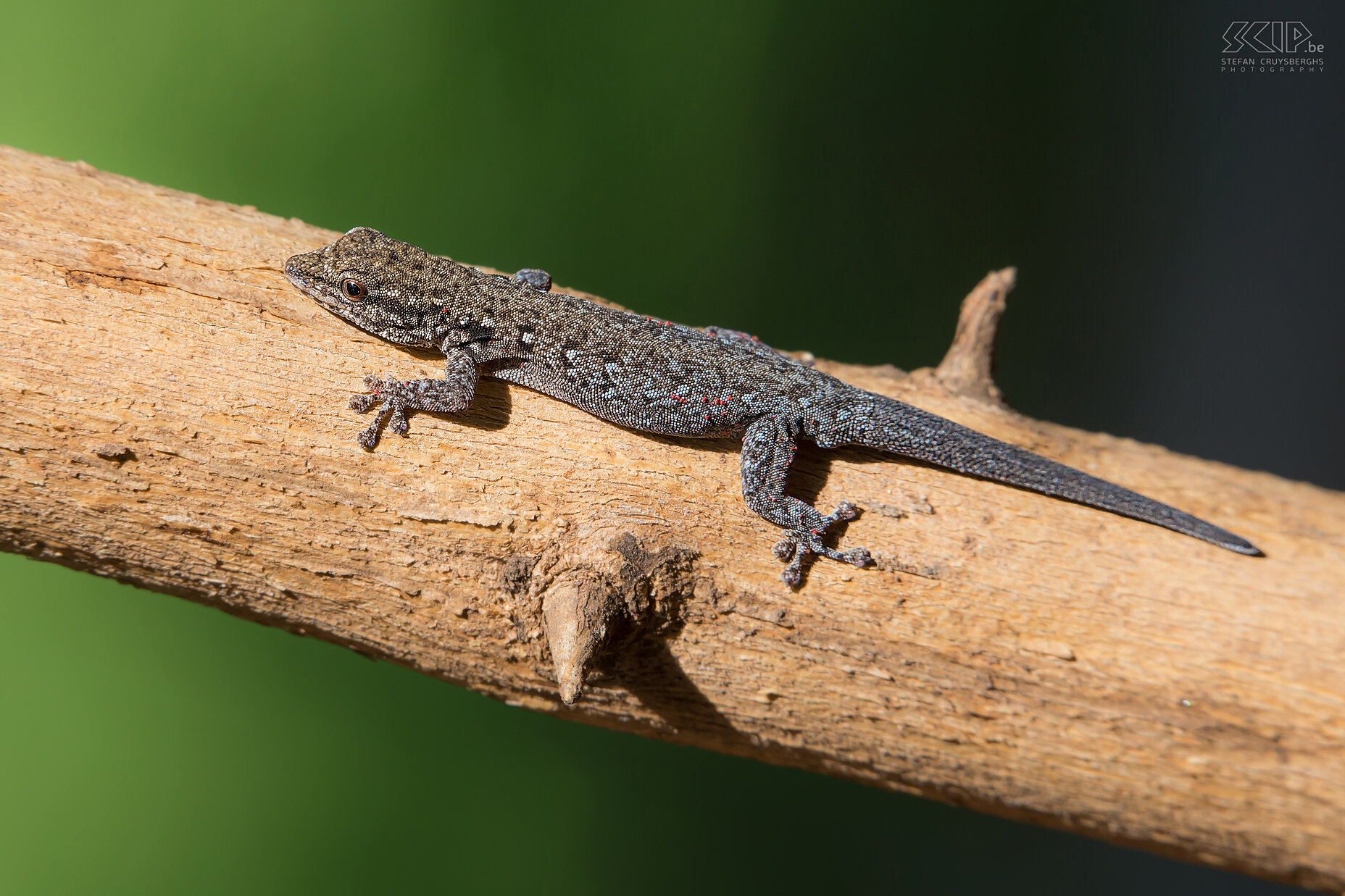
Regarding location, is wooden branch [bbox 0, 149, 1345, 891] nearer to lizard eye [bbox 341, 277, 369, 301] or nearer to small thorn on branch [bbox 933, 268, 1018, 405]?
lizard eye [bbox 341, 277, 369, 301]

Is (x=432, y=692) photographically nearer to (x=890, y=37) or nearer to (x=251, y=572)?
(x=251, y=572)

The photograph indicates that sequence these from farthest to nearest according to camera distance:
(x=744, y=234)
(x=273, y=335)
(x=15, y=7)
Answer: (x=744, y=234) → (x=15, y=7) → (x=273, y=335)

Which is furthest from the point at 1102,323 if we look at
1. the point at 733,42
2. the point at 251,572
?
the point at 251,572

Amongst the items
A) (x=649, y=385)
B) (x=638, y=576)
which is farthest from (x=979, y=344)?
(x=638, y=576)

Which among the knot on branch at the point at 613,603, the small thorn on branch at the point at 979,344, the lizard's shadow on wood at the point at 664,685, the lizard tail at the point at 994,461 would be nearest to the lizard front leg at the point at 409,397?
the knot on branch at the point at 613,603

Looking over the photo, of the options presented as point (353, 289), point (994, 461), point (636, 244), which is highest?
point (636, 244)

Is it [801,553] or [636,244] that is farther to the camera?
[636,244]

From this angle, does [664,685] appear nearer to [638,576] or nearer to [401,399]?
[638,576]
